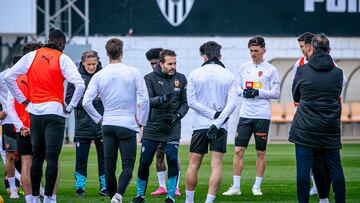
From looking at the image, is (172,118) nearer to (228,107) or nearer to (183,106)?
(183,106)

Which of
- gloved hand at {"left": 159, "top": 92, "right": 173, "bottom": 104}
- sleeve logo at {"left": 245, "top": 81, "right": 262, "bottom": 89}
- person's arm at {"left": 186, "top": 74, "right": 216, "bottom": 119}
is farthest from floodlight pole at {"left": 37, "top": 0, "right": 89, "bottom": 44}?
person's arm at {"left": 186, "top": 74, "right": 216, "bottom": 119}

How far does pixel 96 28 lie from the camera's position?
30.7 meters

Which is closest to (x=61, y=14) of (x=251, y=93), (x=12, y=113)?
(x=251, y=93)

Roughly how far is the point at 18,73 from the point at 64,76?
1.94 feet

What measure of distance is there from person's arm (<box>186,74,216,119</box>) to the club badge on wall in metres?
18.4

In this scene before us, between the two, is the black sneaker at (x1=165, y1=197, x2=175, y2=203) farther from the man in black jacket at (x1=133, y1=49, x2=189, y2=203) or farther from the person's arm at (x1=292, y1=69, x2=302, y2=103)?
the person's arm at (x1=292, y1=69, x2=302, y2=103)

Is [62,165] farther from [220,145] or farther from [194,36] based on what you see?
[194,36]

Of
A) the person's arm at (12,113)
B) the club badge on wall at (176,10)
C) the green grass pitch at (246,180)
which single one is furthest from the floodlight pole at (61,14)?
the person's arm at (12,113)

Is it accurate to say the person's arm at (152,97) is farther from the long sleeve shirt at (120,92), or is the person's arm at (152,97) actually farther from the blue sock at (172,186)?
the long sleeve shirt at (120,92)

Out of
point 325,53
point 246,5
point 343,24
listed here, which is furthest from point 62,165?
point 343,24

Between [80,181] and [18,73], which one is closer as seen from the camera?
[18,73]

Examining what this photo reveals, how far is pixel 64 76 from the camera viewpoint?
1264 cm

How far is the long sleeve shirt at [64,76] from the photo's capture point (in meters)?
12.5

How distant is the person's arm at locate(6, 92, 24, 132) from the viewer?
13.0 metres
